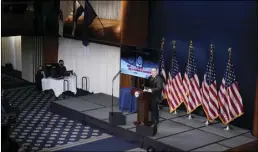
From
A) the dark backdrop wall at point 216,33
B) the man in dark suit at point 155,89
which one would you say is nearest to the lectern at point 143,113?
the man in dark suit at point 155,89

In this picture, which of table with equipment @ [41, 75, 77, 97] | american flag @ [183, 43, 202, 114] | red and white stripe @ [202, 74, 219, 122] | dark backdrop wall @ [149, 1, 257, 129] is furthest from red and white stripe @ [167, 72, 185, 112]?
table with equipment @ [41, 75, 77, 97]

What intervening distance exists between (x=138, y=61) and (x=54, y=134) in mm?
2507

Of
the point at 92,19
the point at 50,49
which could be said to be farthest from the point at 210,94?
the point at 50,49

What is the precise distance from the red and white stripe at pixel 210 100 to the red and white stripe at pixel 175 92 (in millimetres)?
672

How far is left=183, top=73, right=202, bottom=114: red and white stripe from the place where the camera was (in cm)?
902

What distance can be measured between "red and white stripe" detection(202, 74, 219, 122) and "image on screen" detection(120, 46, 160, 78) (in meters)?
1.18


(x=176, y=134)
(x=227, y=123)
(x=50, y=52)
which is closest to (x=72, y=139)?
(x=176, y=134)

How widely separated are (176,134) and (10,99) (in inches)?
227

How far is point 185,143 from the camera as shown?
764 cm

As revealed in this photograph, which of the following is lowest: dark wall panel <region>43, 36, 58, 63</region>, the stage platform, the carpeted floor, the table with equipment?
the carpeted floor

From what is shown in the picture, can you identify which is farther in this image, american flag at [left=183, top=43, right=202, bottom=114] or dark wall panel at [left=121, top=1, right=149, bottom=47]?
dark wall panel at [left=121, top=1, right=149, bottom=47]

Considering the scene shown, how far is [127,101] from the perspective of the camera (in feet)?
31.4

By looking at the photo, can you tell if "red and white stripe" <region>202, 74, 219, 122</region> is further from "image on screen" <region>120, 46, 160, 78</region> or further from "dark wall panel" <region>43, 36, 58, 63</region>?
"dark wall panel" <region>43, 36, 58, 63</region>

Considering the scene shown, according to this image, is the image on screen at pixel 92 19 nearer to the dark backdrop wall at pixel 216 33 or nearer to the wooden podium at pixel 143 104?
the dark backdrop wall at pixel 216 33
